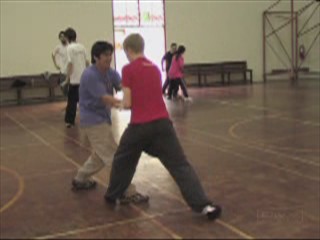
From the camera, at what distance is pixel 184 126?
9.77 m

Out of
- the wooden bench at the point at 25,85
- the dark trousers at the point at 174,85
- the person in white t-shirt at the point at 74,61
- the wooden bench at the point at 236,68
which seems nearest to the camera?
the person in white t-shirt at the point at 74,61

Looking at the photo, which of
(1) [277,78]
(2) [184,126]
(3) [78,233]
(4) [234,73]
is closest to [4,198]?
(3) [78,233]

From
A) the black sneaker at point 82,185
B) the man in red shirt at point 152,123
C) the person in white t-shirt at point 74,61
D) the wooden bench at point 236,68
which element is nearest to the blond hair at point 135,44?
the man in red shirt at point 152,123

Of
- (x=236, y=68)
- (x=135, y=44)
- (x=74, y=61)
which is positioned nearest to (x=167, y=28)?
(x=236, y=68)

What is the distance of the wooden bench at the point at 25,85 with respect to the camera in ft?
52.3

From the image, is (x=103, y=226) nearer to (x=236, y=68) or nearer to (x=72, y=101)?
(x=72, y=101)

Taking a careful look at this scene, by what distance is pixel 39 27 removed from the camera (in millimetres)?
16625

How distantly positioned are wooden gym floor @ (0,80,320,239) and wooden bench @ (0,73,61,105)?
5.38 m

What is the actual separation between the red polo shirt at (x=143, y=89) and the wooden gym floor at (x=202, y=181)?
921 mm

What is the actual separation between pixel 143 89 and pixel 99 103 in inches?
32.5

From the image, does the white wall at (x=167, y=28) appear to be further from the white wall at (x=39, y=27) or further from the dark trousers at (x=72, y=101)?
the dark trousers at (x=72, y=101)

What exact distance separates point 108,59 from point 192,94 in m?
11.7

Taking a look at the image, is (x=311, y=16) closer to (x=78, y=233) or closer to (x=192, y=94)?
(x=192, y=94)

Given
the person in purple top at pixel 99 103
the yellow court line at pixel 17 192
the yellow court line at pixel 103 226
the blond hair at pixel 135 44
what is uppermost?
the blond hair at pixel 135 44
